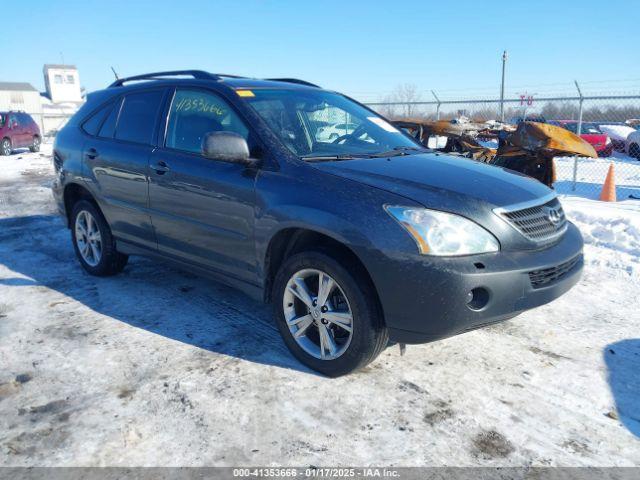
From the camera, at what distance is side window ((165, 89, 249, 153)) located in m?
3.64

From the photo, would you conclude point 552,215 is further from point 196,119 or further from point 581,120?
point 581,120

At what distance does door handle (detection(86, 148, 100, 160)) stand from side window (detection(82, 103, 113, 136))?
18 cm

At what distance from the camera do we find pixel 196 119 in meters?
3.89

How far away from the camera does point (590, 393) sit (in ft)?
9.78

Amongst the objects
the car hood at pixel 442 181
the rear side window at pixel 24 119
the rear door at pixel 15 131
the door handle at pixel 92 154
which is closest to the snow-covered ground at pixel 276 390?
the car hood at pixel 442 181

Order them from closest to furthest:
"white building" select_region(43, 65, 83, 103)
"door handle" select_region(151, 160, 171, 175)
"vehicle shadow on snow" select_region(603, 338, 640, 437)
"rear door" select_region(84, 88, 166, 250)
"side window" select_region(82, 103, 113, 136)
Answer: "vehicle shadow on snow" select_region(603, 338, 640, 437)
"door handle" select_region(151, 160, 171, 175)
"rear door" select_region(84, 88, 166, 250)
"side window" select_region(82, 103, 113, 136)
"white building" select_region(43, 65, 83, 103)

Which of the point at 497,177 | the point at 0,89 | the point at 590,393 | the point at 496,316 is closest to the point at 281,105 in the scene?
the point at 497,177

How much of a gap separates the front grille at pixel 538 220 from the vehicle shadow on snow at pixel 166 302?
1.51 metres

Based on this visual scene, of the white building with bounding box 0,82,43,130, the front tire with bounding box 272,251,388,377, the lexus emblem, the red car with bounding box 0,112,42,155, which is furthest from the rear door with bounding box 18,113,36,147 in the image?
the white building with bounding box 0,82,43,130

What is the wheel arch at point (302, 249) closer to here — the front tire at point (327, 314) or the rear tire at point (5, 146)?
the front tire at point (327, 314)

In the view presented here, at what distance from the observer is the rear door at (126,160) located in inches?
165

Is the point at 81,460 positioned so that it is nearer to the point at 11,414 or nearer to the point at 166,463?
the point at 166,463

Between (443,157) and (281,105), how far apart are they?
1.25 meters

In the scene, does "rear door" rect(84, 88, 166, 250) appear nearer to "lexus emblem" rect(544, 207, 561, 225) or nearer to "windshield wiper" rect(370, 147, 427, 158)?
"windshield wiper" rect(370, 147, 427, 158)
